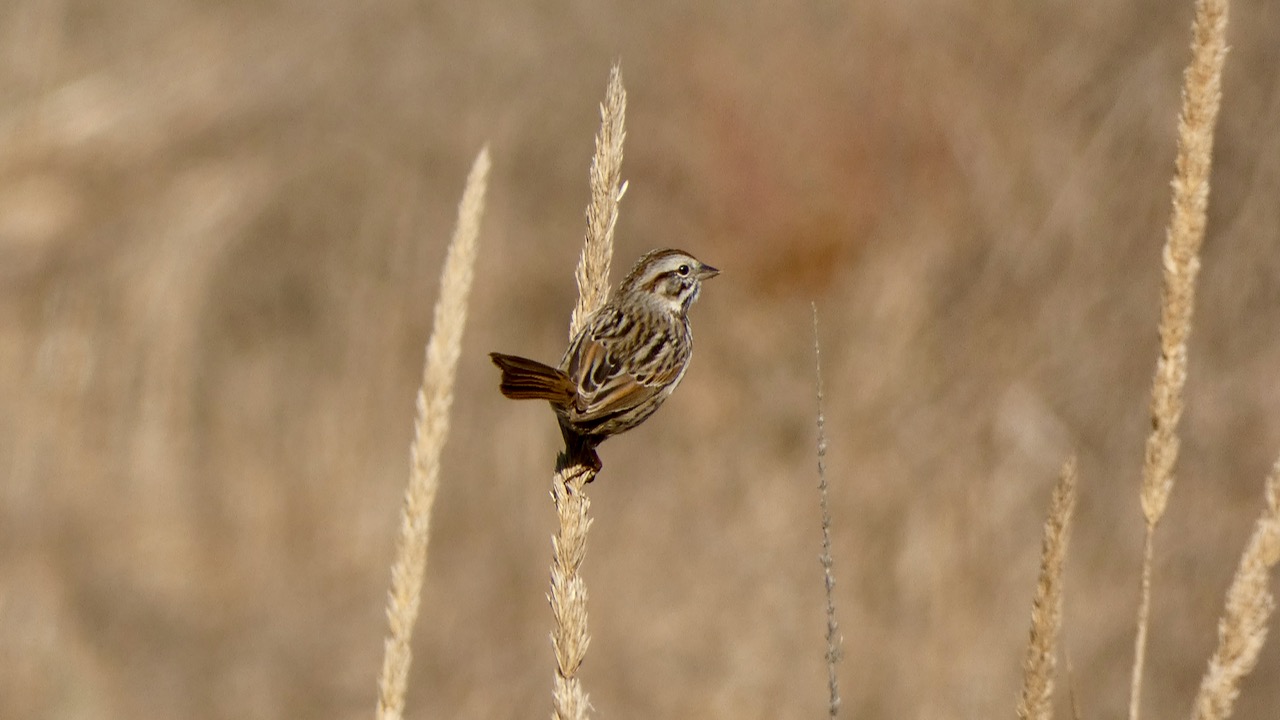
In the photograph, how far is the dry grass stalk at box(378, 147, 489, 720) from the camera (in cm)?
251

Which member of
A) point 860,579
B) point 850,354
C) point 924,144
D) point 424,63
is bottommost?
point 860,579

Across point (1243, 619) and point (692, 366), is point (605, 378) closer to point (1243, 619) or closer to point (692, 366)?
point (1243, 619)

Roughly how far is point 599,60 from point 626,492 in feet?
12.3

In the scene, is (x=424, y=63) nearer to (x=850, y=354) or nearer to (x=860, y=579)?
(x=850, y=354)

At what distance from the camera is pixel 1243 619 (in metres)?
2.58

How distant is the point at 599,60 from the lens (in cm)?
1223

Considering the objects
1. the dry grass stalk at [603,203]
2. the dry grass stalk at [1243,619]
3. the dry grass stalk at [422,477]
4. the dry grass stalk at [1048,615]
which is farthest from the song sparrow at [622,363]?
the dry grass stalk at [1243,619]

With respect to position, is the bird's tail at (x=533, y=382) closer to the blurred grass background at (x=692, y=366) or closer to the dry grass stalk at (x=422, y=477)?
the dry grass stalk at (x=422, y=477)

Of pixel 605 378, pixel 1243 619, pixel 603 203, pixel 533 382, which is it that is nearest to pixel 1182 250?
pixel 1243 619

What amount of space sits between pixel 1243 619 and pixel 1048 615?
0.32 metres

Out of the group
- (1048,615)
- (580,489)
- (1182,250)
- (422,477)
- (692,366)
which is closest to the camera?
(422,477)

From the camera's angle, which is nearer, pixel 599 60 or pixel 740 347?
pixel 740 347

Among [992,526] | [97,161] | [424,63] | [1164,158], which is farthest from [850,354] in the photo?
[97,161]

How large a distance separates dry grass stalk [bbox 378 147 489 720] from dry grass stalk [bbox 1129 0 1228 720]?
1.30 m
